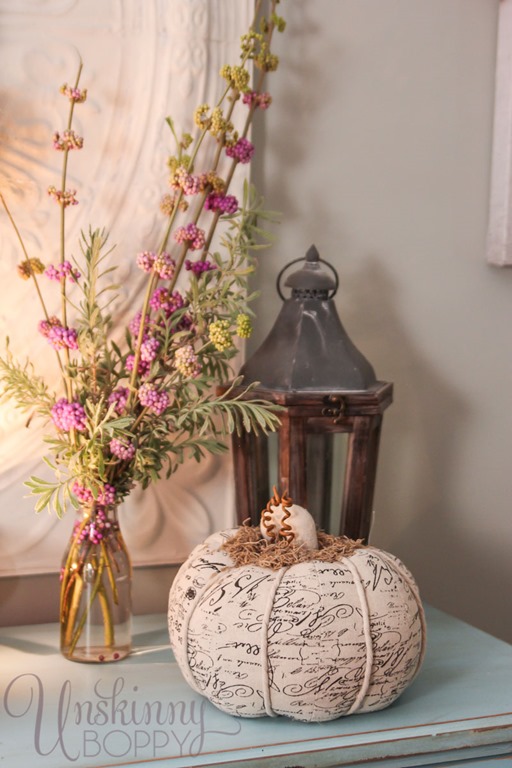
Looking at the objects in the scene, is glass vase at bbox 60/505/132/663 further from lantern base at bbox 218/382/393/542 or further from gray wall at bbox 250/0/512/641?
gray wall at bbox 250/0/512/641

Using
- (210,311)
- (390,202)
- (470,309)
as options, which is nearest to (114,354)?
(210,311)

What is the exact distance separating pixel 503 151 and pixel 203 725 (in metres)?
0.99

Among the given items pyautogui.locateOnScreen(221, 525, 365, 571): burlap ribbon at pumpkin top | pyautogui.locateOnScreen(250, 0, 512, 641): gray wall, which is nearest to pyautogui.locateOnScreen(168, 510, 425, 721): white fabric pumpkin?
pyautogui.locateOnScreen(221, 525, 365, 571): burlap ribbon at pumpkin top

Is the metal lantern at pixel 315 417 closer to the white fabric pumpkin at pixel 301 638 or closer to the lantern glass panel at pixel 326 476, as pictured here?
the lantern glass panel at pixel 326 476

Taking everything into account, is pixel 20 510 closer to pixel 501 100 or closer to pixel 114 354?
pixel 114 354

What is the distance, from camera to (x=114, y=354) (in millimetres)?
1207

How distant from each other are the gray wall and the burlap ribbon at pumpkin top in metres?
0.42

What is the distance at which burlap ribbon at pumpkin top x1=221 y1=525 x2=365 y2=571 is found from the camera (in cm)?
91

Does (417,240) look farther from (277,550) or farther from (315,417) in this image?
(277,550)

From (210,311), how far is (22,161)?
32cm

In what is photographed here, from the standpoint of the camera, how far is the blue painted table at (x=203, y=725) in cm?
83

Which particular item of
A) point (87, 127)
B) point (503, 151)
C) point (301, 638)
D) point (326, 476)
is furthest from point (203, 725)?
point (503, 151)

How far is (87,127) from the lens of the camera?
1.18 m

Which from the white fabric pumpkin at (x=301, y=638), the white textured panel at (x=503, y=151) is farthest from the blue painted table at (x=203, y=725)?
the white textured panel at (x=503, y=151)
